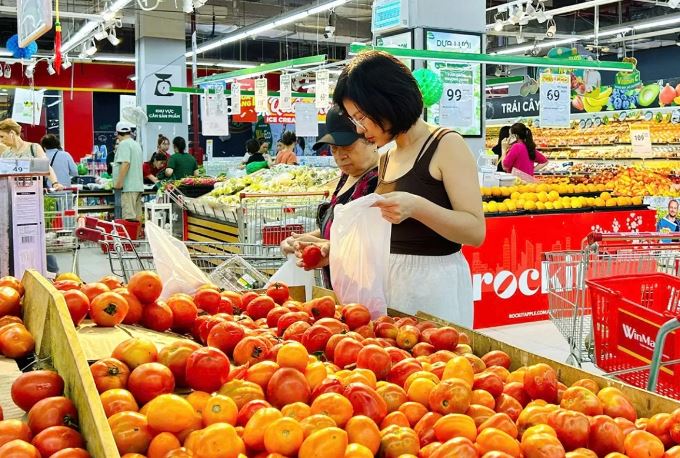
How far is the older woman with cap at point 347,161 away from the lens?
3.05m

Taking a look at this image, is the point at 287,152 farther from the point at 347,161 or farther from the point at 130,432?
the point at 130,432

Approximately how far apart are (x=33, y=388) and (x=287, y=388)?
51cm

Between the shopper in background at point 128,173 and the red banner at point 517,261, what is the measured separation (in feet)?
21.9

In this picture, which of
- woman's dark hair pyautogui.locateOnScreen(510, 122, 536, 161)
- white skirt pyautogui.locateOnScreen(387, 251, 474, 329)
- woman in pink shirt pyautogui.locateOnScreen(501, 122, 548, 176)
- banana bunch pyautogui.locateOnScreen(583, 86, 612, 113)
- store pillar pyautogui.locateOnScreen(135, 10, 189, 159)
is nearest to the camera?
white skirt pyautogui.locateOnScreen(387, 251, 474, 329)

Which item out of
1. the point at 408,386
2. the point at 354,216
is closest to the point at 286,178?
the point at 354,216

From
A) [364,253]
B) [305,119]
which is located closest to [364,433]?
[364,253]

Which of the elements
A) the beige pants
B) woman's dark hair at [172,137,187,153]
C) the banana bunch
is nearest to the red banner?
the beige pants

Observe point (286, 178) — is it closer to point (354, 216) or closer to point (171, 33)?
point (354, 216)

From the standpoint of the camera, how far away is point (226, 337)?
195 cm

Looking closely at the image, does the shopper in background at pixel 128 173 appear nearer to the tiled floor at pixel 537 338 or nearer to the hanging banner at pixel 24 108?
the hanging banner at pixel 24 108

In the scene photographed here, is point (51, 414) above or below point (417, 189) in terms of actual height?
below

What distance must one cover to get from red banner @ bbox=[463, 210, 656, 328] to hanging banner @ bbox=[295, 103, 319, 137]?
6.78 m

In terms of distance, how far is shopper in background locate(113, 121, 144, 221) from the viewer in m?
11.6

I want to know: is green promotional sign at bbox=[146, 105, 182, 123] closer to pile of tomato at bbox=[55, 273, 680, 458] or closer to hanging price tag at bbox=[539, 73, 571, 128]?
hanging price tag at bbox=[539, 73, 571, 128]
